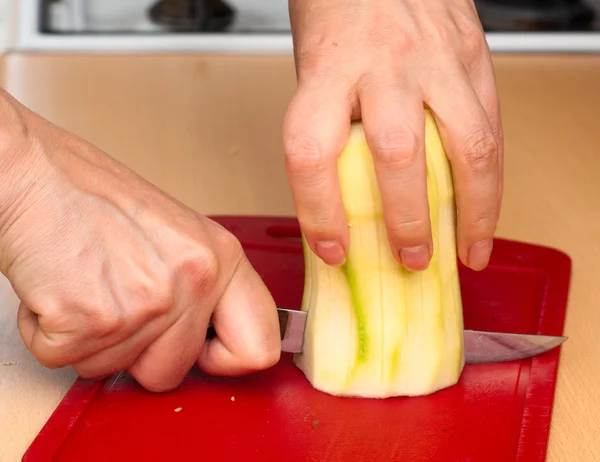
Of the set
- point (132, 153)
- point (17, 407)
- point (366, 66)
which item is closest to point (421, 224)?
point (366, 66)

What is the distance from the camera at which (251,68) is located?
88.9 inches

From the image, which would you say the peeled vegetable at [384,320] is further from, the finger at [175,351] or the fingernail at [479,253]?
the finger at [175,351]

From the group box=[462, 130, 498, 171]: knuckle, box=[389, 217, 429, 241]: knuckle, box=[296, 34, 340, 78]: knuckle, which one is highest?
box=[296, 34, 340, 78]: knuckle

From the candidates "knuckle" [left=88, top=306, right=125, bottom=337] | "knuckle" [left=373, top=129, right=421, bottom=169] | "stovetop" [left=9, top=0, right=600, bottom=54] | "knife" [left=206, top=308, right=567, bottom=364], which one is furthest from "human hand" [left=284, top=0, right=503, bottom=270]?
"stovetop" [left=9, top=0, right=600, bottom=54]

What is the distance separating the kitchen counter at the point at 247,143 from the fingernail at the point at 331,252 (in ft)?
1.10

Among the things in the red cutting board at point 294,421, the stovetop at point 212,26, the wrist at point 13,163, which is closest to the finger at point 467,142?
the red cutting board at point 294,421

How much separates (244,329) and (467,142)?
343 mm

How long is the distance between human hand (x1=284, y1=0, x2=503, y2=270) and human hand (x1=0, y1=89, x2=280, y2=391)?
12cm

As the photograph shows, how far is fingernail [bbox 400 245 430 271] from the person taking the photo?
109cm

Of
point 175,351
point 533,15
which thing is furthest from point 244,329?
point 533,15

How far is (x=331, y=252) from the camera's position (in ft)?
3.62

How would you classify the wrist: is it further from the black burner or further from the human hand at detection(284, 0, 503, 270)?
the black burner

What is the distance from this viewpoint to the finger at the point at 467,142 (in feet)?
3.56

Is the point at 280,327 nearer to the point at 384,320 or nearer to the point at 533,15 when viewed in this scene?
the point at 384,320
